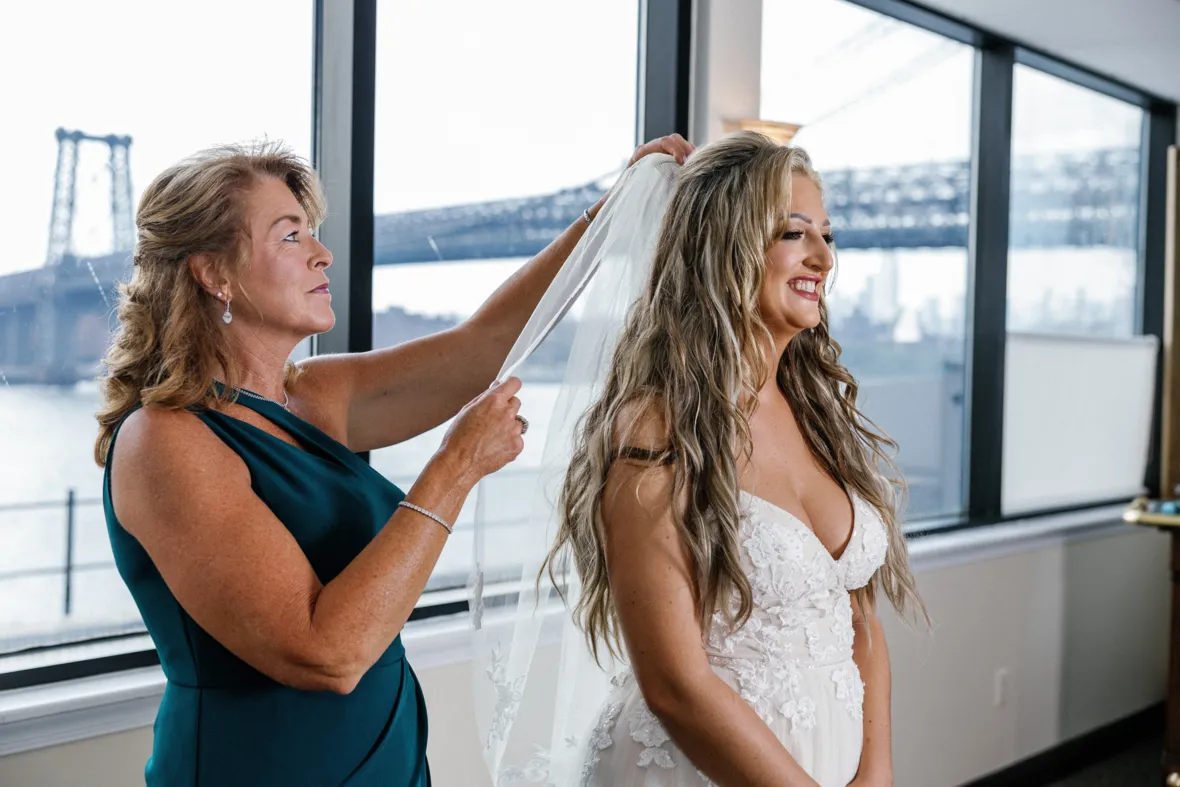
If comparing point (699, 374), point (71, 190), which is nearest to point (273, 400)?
point (699, 374)

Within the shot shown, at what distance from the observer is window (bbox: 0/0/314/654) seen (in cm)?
192

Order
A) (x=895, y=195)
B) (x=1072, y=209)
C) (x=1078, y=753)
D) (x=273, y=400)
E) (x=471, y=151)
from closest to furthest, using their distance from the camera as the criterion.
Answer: (x=273, y=400), (x=471, y=151), (x=895, y=195), (x=1078, y=753), (x=1072, y=209)

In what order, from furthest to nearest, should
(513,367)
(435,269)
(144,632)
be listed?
→ 1. (435,269)
2. (144,632)
3. (513,367)

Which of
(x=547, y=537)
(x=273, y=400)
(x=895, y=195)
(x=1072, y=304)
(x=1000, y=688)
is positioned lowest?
(x=1000, y=688)

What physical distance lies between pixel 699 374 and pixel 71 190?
1.17 meters

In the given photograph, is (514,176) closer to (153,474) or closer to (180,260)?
(180,260)

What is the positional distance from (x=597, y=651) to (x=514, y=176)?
51.8 inches

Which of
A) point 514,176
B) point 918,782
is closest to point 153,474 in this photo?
point 514,176

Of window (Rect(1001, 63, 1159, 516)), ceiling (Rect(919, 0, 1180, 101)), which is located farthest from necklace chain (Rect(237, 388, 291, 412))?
window (Rect(1001, 63, 1159, 516))

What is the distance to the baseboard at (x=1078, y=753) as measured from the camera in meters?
3.84

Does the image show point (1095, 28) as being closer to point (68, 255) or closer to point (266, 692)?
point (68, 255)

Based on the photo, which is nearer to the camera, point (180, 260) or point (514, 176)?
point (180, 260)

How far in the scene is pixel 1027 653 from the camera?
3.93 meters

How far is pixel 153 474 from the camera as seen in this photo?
133 cm
